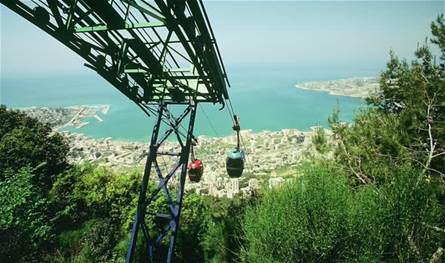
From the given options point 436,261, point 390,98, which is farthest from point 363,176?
point 390,98

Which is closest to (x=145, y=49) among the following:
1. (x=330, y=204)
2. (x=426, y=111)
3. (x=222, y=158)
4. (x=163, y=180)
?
(x=163, y=180)

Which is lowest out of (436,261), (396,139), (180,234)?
(180,234)

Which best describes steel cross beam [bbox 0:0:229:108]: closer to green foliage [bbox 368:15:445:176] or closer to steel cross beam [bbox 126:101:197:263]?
steel cross beam [bbox 126:101:197:263]

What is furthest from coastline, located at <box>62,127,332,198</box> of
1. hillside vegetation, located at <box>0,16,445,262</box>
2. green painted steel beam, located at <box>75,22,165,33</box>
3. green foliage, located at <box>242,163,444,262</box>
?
green painted steel beam, located at <box>75,22,165,33</box>

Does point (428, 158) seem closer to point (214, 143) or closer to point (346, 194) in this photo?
point (346, 194)

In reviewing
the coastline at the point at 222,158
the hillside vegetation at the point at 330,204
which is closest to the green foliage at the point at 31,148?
the hillside vegetation at the point at 330,204

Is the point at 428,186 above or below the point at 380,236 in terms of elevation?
above

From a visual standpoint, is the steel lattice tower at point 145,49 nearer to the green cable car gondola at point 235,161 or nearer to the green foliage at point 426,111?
the green cable car gondola at point 235,161
